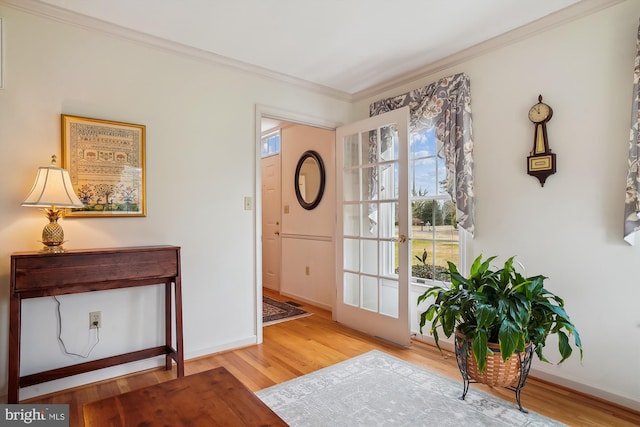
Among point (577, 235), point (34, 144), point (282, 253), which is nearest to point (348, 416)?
point (577, 235)

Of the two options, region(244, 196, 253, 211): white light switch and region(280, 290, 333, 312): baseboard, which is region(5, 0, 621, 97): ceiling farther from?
region(280, 290, 333, 312): baseboard

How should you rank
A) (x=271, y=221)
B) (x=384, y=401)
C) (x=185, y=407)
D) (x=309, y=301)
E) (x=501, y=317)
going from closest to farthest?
(x=185, y=407)
(x=501, y=317)
(x=384, y=401)
(x=309, y=301)
(x=271, y=221)

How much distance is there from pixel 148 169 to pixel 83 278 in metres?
0.86

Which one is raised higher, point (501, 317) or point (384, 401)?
point (501, 317)

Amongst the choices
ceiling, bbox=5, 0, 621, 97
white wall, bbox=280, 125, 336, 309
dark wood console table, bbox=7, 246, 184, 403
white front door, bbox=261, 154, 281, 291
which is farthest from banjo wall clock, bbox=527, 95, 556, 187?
white front door, bbox=261, 154, 281, 291

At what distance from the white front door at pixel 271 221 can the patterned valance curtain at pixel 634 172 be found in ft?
12.3

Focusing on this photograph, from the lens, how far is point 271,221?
5113mm

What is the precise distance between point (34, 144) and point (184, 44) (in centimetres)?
121

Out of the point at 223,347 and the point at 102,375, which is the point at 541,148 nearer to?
the point at 223,347

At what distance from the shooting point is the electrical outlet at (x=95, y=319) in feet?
7.52

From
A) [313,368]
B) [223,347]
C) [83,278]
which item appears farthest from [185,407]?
[223,347]

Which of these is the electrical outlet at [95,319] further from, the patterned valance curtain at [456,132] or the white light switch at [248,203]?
the patterned valance curtain at [456,132]

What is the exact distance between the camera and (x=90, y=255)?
6.60ft

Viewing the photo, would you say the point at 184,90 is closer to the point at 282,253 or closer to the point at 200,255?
the point at 200,255
